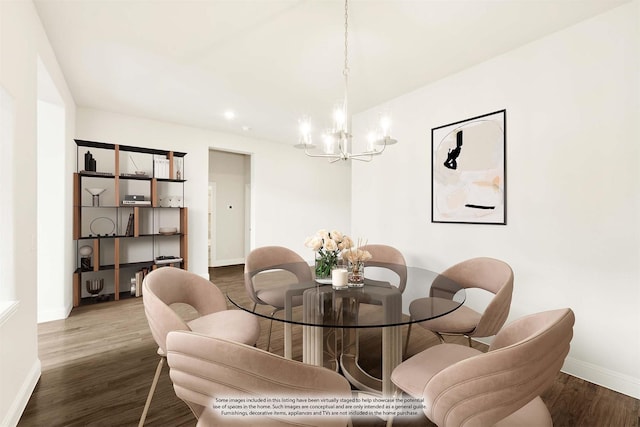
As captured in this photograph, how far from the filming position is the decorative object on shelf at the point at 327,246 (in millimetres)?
1910

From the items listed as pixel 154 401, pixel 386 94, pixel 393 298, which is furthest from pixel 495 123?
pixel 154 401

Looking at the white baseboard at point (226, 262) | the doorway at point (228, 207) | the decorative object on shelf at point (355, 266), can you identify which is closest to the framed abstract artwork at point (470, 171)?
the decorative object on shelf at point (355, 266)

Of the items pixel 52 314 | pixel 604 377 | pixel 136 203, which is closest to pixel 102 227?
pixel 136 203

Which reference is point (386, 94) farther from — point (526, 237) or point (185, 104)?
point (185, 104)

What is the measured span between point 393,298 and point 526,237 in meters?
1.54

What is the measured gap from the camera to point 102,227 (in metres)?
4.21

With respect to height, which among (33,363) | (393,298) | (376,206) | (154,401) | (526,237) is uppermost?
(376,206)

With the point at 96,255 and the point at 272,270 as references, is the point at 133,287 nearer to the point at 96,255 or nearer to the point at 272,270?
the point at 96,255

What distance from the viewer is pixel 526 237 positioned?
249 cm

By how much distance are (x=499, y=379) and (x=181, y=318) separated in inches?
62.2

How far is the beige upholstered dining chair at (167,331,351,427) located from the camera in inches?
34.7

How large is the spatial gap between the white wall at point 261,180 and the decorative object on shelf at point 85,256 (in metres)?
1.39

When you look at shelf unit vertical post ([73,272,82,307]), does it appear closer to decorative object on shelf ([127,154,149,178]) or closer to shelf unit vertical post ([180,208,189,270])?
shelf unit vertical post ([180,208,189,270])

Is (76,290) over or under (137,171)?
under
